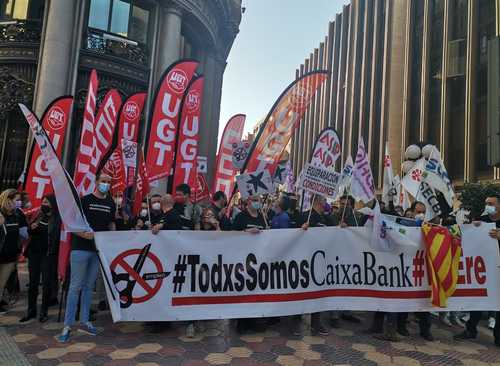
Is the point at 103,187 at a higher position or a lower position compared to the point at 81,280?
higher

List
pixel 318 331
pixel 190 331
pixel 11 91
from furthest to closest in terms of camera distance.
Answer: pixel 11 91 < pixel 318 331 < pixel 190 331

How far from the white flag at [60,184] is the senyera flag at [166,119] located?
7.02ft

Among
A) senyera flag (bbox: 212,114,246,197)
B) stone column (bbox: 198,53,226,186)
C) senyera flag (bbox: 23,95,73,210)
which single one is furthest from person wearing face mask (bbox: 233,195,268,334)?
stone column (bbox: 198,53,226,186)

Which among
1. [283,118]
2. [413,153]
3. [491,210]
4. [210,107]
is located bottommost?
[491,210]

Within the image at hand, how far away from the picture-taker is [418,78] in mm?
28422

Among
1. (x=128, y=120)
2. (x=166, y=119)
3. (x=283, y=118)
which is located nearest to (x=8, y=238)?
(x=166, y=119)

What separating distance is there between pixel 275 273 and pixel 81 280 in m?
2.60

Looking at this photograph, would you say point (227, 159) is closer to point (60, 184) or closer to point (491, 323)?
point (60, 184)

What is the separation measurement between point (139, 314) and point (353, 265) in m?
3.07

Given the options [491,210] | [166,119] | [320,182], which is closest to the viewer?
[491,210]

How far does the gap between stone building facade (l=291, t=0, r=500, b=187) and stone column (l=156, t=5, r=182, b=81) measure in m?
13.9

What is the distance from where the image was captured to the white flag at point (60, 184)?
14.6 ft

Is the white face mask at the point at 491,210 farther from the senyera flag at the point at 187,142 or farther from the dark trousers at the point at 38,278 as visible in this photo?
the dark trousers at the point at 38,278

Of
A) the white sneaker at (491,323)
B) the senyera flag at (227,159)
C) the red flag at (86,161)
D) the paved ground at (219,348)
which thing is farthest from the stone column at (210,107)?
the white sneaker at (491,323)
